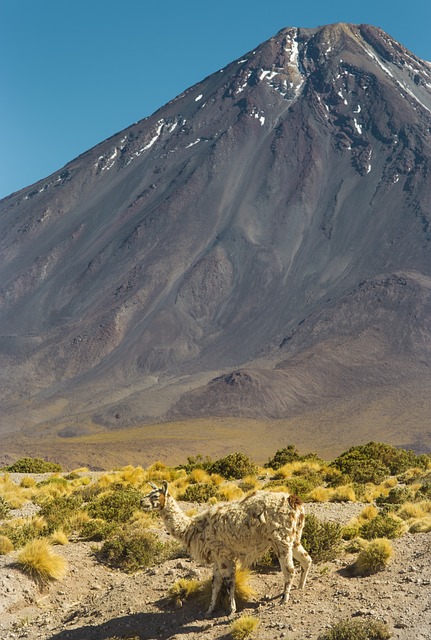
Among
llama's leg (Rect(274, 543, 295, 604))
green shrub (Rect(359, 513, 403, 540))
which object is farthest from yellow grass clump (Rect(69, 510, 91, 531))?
llama's leg (Rect(274, 543, 295, 604))

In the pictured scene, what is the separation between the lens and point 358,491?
19.3 meters

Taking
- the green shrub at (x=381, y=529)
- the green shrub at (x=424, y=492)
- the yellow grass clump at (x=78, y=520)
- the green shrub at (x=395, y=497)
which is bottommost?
the green shrub at (x=424, y=492)

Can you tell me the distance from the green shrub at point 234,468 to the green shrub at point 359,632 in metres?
15.1

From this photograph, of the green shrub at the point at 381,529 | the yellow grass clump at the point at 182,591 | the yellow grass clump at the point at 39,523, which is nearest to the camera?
the yellow grass clump at the point at 182,591

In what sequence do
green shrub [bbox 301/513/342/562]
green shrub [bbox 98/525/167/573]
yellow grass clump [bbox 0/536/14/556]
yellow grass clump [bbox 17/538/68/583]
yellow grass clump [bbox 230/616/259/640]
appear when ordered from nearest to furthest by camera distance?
yellow grass clump [bbox 230/616/259/640]
green shrub [bbox 301/513/342/562]
yellow grass clump [bbox 17/538/68/583]
yellow grass clump [bbox 0/536/14/556]
green shrub [bbox 98/525/167/573]

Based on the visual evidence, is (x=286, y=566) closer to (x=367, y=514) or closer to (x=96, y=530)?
(x=367, y=514)

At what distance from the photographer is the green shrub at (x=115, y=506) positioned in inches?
663

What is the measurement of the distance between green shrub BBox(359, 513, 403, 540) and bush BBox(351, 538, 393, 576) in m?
1.60

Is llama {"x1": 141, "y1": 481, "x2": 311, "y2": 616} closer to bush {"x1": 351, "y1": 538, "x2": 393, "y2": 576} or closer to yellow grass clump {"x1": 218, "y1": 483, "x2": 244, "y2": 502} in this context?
bush {"x1": 351, "y1": 538, "x2": 393, "y2": 576}

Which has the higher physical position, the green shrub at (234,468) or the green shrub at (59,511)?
the green shrub at (59,511)

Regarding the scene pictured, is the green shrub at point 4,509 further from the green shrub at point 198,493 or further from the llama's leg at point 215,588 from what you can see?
the llama's leg at point 215,588

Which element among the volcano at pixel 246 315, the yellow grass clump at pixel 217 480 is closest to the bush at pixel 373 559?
the yellow grass clump at pixel 217 480

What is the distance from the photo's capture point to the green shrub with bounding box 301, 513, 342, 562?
12852 mm

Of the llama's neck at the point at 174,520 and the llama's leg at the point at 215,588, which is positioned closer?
the llama's leg at the point at 215,588
